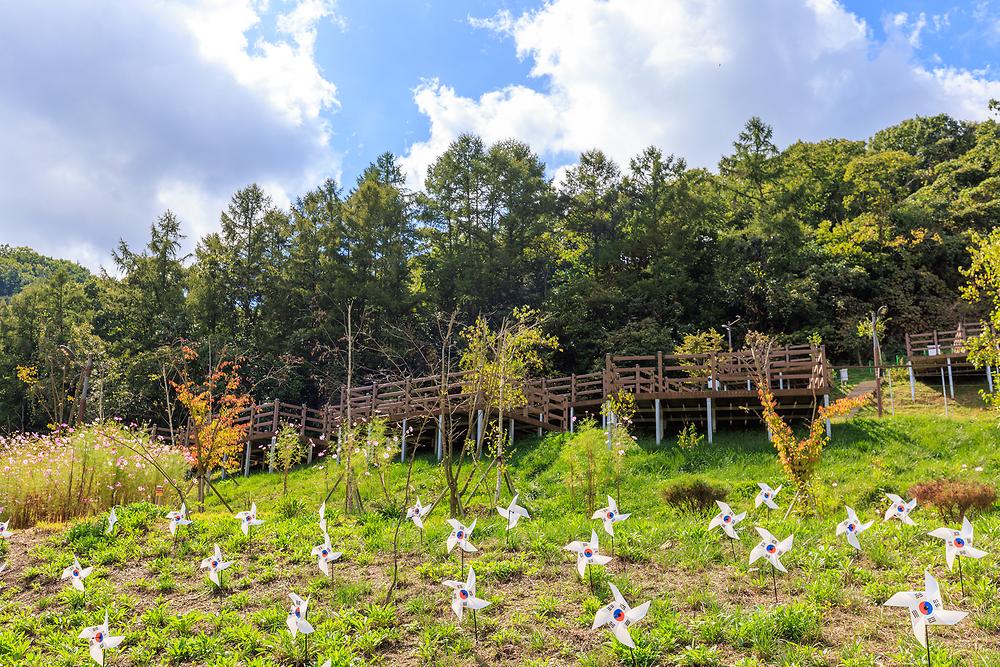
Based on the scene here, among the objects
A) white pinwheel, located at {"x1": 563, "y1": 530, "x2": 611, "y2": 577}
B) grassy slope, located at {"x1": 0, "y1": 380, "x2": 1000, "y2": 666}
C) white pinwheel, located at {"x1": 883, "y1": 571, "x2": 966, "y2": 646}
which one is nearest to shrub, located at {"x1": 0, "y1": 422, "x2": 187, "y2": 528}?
grassy slope, located at {"x1": 0, "y1": 380, "x2": 1000, "y2": 666}

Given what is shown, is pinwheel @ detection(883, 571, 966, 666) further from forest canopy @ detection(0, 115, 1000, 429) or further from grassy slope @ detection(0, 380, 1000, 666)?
forest canopy @ detection(0, 115, 1000, 429)

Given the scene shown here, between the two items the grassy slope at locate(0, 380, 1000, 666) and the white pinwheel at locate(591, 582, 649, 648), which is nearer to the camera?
the white pinwheel at locate(591, 582, 649, 648)

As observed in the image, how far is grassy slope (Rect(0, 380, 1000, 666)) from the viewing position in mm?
5438

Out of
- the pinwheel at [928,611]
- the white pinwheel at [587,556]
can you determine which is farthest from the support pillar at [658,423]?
the pinwheel at [928,611]

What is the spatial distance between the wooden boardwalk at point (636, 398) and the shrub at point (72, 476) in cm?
388

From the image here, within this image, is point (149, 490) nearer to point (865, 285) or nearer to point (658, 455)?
point (658, 455)

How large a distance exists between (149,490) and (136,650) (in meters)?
8.07

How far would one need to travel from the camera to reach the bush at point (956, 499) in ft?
29.5

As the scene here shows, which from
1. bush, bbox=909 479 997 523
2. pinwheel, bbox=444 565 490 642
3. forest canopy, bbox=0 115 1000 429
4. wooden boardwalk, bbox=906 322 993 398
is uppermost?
forest canopy, bbox=0 115 1000 429

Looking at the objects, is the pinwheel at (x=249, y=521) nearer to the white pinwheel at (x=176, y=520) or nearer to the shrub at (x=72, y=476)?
the white pinwheel at (x=176, y=520)

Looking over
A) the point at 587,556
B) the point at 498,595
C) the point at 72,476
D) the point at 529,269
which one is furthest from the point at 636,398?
the point at 529,269

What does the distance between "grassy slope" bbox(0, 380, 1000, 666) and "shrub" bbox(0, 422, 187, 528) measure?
1.44 metres

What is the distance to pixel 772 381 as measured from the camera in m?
17.7

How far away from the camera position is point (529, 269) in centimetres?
3177
